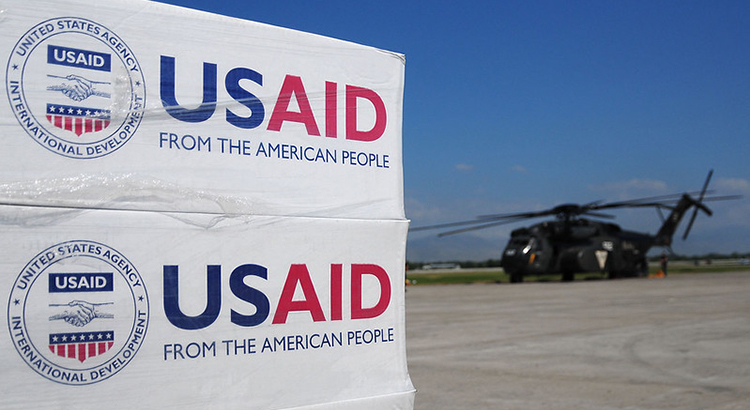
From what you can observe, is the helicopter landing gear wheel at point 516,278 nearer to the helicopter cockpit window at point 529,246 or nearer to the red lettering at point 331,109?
the helicopter cockpit window at point 529,246

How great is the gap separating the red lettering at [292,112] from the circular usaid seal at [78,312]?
0.75 m

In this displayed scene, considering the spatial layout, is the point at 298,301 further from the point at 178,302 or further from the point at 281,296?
the point at 178,302

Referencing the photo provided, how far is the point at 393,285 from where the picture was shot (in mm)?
2816

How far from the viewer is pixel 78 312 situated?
7.11 feet

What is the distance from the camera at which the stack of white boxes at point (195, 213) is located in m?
2.14

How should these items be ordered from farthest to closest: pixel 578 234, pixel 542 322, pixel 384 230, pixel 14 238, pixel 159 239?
pixel 578 234 → pixel 542 322 → pixel 384 230 → pixel 159 239 → pixel 14 238

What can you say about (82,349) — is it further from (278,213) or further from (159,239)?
(278,213)

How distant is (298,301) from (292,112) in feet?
2.33

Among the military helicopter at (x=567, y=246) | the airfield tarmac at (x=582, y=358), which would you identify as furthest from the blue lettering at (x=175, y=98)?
the military helicopter at (x=567, y=246)

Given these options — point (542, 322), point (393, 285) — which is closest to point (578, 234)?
point (542, 322)

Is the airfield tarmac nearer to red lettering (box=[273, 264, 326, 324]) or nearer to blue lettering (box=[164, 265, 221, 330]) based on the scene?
red lettering (box=[273, 264, 326, 324])

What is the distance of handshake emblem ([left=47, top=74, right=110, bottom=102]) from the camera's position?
7.18 feet

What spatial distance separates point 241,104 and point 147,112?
1.11ft

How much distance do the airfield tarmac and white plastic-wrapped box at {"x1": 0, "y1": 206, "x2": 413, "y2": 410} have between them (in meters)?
2.82
